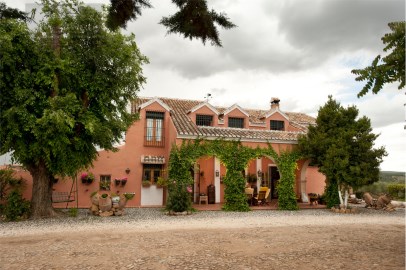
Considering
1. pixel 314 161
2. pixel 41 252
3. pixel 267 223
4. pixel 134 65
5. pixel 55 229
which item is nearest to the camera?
pixel 41 252

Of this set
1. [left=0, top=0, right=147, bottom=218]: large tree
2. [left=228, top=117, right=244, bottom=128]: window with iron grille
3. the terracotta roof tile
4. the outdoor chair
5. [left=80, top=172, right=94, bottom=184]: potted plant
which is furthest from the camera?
[left=228, top=117, right=244, bottom=128]: window with iron grille

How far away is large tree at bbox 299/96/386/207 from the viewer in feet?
52.9

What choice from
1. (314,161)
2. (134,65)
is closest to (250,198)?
(314,161)

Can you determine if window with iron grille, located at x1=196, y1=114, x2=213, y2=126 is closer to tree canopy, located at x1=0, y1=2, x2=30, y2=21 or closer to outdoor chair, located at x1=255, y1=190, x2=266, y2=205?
outdoor chair, located at x1=255, y1=190, x2=266, y2=205

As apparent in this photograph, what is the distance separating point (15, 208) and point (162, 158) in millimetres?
8465

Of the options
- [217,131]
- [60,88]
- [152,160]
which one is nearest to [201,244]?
[60,88]

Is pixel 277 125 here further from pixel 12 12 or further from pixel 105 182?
pixel 12 12

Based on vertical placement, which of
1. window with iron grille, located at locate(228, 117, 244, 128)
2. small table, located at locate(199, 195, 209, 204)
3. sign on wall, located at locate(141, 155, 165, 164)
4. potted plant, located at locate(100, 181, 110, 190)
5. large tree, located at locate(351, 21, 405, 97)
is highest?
window with iron grille, located at locate(228, 117, 244, 128)

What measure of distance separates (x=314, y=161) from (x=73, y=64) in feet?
45.6

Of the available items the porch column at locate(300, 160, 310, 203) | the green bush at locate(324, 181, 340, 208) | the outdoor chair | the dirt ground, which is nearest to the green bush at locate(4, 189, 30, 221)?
the dirt ground

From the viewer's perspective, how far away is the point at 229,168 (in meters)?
16.9

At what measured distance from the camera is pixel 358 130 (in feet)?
55.4

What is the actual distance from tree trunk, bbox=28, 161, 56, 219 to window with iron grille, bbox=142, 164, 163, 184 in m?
6.09

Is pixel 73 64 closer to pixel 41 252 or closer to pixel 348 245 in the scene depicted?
pixel 41 252
